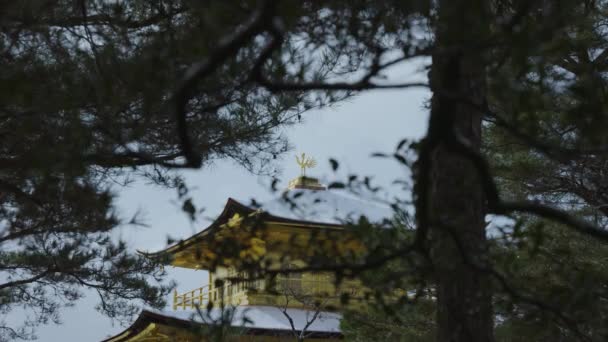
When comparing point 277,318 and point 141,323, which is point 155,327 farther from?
point 277,318

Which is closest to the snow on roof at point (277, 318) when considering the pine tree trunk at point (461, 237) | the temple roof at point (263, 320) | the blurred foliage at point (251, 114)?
the temple roof at point (263, 320)

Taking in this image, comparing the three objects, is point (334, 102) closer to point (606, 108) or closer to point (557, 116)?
point (557, 116)

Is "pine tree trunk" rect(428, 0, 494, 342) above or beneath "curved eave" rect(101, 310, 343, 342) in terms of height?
beneath

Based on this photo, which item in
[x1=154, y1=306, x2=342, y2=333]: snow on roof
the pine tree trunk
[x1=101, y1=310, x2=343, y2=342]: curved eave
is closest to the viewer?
the pine tree trunk

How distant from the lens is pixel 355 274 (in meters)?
2.04

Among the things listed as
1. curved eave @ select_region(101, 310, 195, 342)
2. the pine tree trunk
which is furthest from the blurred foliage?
curved eave @ select_region(101, 310, 195, 342)

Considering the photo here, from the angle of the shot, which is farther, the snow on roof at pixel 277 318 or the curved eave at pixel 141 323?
the snow on roof at pixel 277 318

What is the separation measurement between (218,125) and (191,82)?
3129 millimetres

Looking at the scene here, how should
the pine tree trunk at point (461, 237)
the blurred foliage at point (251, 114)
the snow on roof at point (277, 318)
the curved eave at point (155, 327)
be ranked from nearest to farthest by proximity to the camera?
the blurred foliage at point (251, 114)
the pine tree trunk at point (461, 237)
the curved eave at point (155, 327)
the snow on roof at point (277, 318)

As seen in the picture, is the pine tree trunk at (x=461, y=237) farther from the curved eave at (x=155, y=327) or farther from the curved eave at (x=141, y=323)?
the curved eave at (x=155, y=327)

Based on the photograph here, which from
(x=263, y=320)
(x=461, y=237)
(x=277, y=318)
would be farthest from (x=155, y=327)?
(x=461, y=237)

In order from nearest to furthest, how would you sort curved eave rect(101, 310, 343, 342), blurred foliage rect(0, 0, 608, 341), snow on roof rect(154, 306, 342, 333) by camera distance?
blurred foliage rect(0, 0, 608, 341) → curved eave rect(101, 310, 343, 342) → snow on roof rect(154, 306, 342, 333)

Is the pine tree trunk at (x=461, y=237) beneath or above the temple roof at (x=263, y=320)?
beneath

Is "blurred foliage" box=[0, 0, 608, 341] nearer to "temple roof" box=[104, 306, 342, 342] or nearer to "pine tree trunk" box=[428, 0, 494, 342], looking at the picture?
"pine tree trunk" box=[428, 0, 494, 342]
